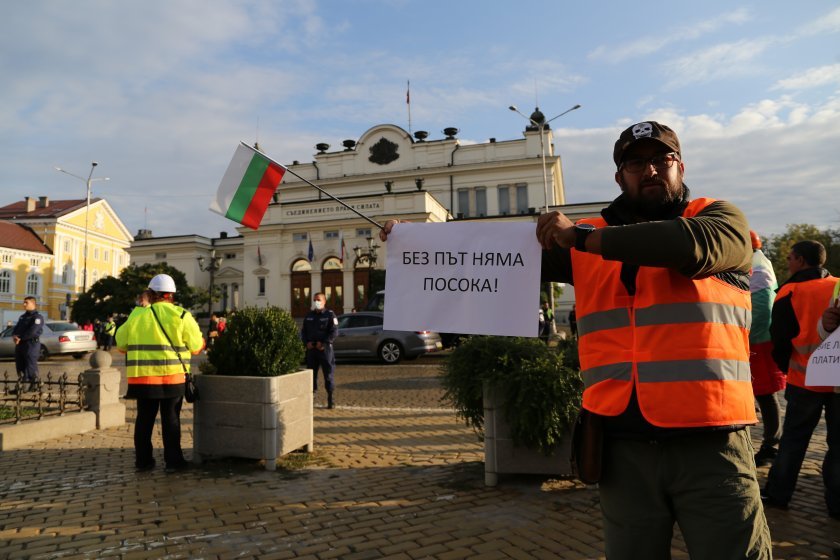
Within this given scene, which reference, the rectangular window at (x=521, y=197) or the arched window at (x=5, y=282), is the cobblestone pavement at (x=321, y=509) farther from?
the arched window at (x=5, y=282)

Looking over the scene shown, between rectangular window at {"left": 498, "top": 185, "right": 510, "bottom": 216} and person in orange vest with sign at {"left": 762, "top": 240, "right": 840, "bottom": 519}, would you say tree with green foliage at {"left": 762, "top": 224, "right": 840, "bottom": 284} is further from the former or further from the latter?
person in orange vest with sign at {"left": 762, "top": 240, "right": 840, "bottom": 519}

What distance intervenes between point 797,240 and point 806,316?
5162 centimetres

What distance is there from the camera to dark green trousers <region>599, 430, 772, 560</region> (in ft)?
6.30

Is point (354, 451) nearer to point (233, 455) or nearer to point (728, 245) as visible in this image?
point (233, 455)

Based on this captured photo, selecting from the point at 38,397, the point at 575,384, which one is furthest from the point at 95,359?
the point at 575,384

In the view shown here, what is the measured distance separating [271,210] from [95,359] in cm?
3970

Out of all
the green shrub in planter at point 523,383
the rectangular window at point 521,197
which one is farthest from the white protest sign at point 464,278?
the rectangular window at point 521,197

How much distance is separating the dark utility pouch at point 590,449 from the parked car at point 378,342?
15.2m

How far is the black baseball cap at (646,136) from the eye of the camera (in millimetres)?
2166

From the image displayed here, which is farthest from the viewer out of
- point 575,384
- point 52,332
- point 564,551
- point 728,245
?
point 52,332

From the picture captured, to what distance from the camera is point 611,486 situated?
213 centimetres

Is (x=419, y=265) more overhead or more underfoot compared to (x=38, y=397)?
more overhead

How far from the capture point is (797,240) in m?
47.7

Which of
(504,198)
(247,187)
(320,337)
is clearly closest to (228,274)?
(504,198)
